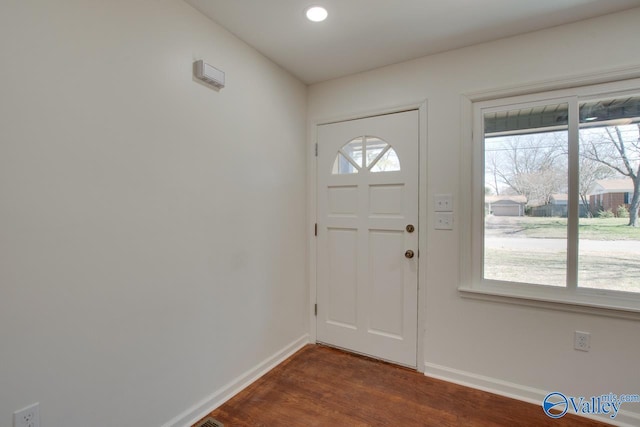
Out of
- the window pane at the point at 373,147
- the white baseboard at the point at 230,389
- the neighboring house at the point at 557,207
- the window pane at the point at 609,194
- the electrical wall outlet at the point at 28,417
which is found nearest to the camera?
the electrical wall outlet at the point at 28,417

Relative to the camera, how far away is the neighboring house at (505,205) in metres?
2.11

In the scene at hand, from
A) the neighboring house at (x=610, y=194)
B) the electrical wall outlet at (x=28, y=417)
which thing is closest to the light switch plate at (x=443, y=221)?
the neighboring house at (x=610, y=194)

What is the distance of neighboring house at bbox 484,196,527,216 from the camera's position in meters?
2.11

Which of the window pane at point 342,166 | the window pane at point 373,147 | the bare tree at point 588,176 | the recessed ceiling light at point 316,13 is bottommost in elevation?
the bare tree at point 588,176

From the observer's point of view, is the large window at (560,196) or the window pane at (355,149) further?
the window pane at (355,149)

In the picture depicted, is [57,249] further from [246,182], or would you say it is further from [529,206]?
[529,206]

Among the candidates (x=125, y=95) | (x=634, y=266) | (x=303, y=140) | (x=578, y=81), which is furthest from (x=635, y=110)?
(x=125, y=95)

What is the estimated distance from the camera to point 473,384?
2148mm

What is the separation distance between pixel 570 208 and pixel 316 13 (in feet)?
6.67

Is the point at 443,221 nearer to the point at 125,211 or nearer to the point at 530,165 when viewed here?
the point at 530,165

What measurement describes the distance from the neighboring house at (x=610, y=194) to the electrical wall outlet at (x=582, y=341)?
0.78 m

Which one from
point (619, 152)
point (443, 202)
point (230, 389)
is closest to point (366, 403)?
point (230, 389)

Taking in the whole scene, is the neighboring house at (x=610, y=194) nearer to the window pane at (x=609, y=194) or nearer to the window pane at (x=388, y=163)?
the window pane at (x=609, y=194)

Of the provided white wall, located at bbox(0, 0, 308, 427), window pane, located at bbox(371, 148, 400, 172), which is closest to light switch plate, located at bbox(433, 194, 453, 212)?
window pane, located at bbox(371, 148, 400, 172)
